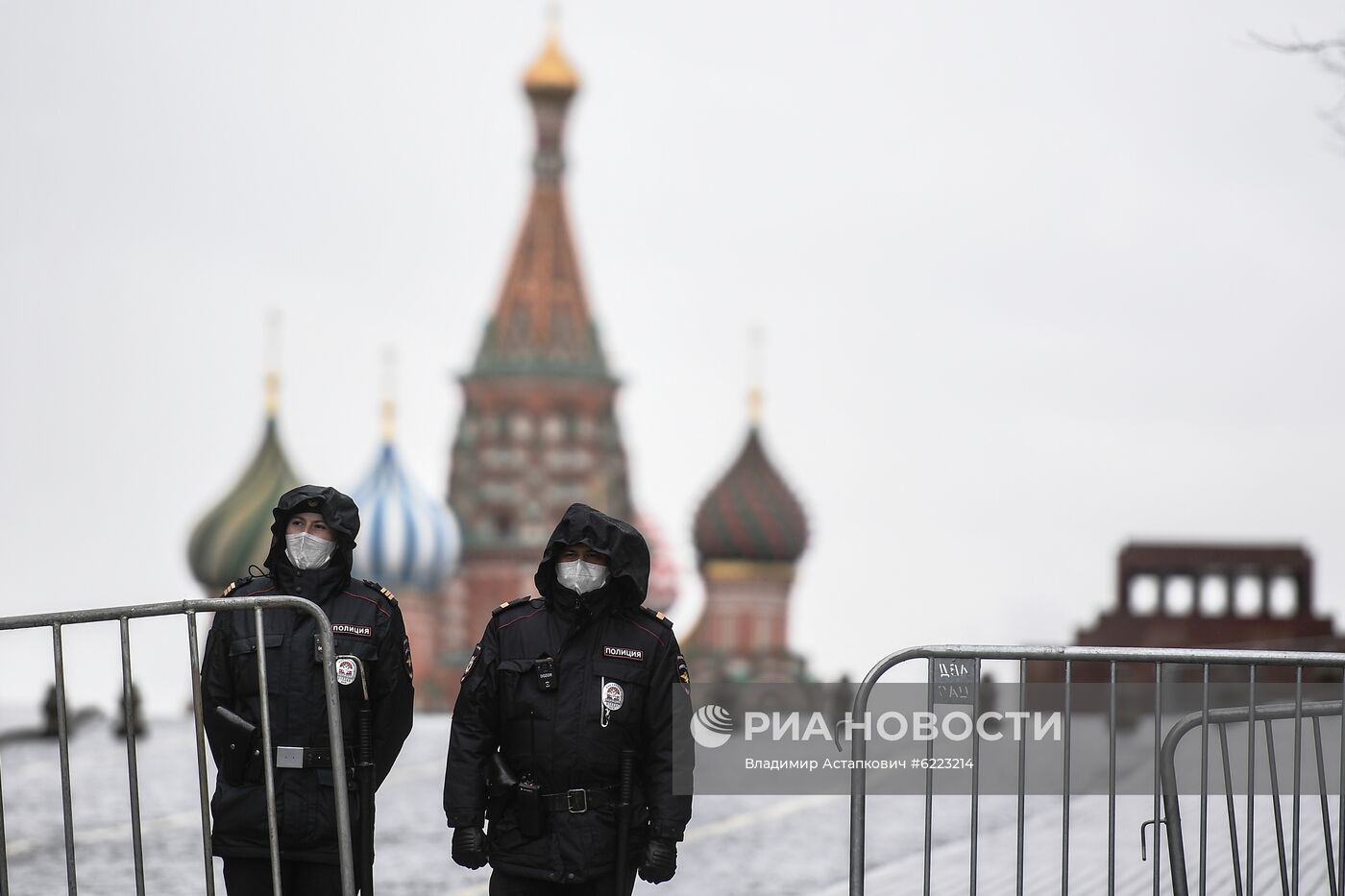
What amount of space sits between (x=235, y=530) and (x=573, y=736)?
57.0m

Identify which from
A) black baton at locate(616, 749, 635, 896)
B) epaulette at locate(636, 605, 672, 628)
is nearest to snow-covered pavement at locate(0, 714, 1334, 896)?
epaulette at locate(636, 605, 672, 628)

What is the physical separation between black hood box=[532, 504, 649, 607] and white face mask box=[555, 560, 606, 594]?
0.07 ft

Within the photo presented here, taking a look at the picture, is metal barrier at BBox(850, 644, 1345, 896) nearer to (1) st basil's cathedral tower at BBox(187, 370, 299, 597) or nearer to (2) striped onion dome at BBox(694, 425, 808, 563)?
(1) st basil's cathedral tower at BBox(187, 370, 299, 597)

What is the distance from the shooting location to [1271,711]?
6773 mm

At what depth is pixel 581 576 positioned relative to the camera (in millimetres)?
6418

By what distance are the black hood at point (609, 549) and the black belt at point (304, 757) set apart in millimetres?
777

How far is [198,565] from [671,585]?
1494 centimetres

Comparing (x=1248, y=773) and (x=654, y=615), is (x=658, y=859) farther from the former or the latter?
(x=1248, y=773)

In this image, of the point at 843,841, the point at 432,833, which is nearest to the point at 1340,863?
the point at 843,841

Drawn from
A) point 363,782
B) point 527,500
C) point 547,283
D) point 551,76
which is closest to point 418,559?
point 527,500

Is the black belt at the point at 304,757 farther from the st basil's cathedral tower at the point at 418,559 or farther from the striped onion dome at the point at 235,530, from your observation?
the st basil's cathedral tower at the point at 418,559

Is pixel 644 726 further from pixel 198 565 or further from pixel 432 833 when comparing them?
pixel 198 565

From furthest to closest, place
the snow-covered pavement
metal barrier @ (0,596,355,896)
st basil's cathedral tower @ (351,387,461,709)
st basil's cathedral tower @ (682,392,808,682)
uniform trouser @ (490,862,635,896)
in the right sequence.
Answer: st basil's cathedral tower @ (682,392,808,682) < st basil's cathedral tower @ (351,387,461,709) < the snow-covered pavement < uniform trouser @ (490,862,635,896) < metal barrier @ (0,596,355,896)

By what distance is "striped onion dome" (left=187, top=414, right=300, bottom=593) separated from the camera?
62000mm
